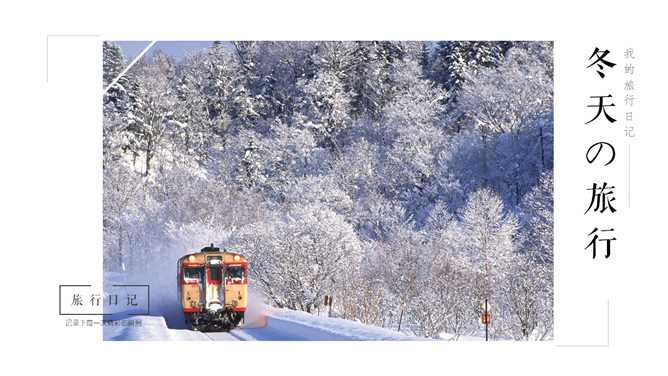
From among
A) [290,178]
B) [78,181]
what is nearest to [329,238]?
[78,181]

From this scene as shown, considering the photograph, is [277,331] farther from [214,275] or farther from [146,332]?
[146,332]

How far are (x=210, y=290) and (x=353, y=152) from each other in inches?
1310

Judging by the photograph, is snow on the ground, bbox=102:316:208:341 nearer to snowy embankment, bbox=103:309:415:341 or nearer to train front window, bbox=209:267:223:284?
snowy embankment, bbox=103:309:415:341

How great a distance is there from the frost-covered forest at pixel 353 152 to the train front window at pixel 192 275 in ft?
45.2

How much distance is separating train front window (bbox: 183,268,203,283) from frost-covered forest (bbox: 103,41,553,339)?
13.8 meters

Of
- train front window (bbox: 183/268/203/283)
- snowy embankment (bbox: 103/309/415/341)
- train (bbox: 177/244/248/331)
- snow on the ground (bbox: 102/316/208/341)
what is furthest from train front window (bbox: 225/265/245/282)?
snow on the ground (bbox: 102/316/208/341)

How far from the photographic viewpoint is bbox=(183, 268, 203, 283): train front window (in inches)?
696

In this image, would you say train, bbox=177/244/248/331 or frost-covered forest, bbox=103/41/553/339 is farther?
frost-covered forest, bbox=103/41/553/339

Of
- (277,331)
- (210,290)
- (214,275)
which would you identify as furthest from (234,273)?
(277,331)

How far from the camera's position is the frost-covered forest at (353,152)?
38000 millimetres

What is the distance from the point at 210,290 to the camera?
1759 centimetres

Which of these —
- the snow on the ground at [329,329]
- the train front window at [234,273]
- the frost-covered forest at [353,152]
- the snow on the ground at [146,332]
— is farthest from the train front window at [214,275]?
the frost-covered forest at [353,152]

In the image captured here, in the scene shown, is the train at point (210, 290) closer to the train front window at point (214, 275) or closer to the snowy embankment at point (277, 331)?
the train front window at point (214, 275)

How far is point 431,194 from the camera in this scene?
160 ft
